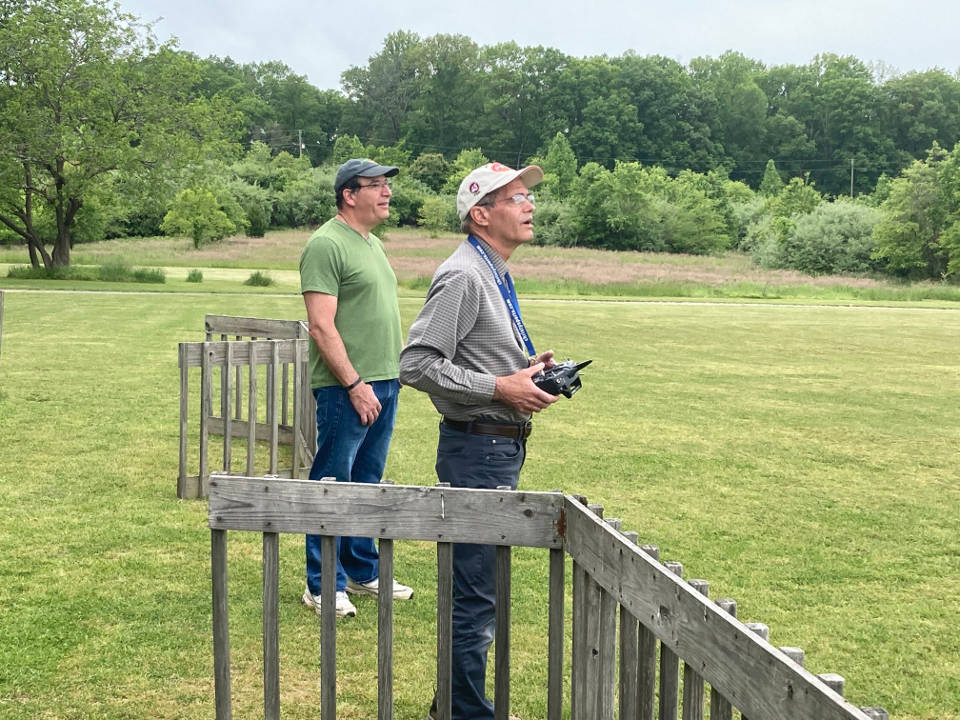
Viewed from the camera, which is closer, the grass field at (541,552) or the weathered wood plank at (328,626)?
the weathered wood plank at (328,626)

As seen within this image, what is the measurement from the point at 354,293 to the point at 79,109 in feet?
139

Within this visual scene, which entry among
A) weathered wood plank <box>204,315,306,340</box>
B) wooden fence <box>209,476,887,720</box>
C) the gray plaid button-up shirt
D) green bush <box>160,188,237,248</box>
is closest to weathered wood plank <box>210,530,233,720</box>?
wooden fence <box>209,476,887,720</box>

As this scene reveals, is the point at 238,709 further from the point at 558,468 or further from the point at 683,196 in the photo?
the point at 683,196

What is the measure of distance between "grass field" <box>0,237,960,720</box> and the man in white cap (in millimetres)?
908

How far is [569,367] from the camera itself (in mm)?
3971

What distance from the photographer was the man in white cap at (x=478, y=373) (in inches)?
151

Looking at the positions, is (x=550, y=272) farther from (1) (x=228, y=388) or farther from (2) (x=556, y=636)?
(2) (x=556, y=636)

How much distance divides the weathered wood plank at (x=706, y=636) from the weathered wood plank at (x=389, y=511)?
0.56 feet

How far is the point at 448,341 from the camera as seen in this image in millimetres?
3914

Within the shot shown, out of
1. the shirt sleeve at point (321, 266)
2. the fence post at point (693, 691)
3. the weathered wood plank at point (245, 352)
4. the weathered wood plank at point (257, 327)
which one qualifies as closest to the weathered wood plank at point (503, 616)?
the fence post at point (693, 691)

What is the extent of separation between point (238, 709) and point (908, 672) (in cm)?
309

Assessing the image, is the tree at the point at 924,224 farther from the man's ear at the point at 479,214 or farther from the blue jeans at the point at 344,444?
the man's ear at the point at 479,214

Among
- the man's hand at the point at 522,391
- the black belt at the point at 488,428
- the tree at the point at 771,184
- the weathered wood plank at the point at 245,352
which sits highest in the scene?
the tree at the point at 771,184

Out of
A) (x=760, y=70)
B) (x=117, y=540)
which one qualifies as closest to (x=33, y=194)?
(x=117, y=540)
